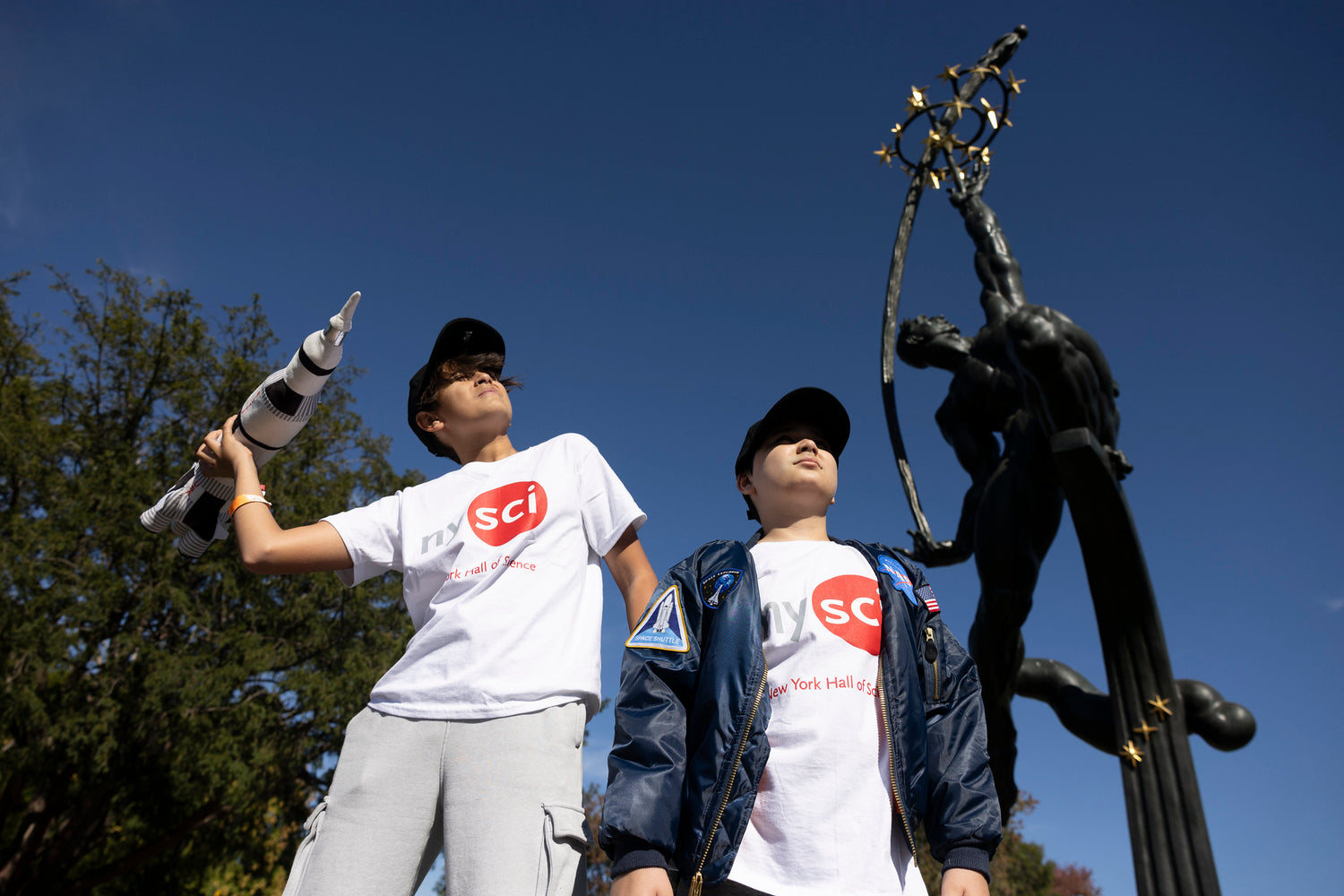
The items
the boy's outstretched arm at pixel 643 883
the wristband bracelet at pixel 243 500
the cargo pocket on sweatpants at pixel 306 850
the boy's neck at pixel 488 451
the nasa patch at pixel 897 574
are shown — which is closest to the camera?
the boy's outstretched arm at pixel 643 883

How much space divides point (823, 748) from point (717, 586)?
440 millimetres

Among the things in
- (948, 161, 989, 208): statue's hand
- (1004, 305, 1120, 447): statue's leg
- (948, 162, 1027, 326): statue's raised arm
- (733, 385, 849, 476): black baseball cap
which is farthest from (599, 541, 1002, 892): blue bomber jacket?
(948, 161, 989, 208): statue's hand

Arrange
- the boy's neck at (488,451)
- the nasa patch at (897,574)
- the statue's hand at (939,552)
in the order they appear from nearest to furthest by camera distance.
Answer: the nasa patch at (897,574), the boy's neck at (488,451), the statue's hand at (939,552)

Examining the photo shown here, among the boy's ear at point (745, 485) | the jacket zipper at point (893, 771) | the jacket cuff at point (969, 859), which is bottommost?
the jacket cuff at point (969, 859)

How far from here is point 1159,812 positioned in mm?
5562

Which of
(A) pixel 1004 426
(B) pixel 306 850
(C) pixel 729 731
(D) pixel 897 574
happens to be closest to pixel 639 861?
(C) pixel 729 731

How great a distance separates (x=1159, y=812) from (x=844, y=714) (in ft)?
15.3

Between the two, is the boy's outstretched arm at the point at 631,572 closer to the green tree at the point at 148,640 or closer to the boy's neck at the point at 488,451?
the boy's neck at the point at 488,451

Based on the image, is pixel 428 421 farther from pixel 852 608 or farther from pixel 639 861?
pixel 639 861

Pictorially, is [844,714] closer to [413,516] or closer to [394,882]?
[394,882]

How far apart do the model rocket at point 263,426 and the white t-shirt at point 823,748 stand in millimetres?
1446

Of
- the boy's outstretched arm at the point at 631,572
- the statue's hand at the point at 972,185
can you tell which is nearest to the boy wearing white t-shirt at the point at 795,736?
the boy's outstretched arm at the point at 631,572

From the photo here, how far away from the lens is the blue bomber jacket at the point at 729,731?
5.97ft

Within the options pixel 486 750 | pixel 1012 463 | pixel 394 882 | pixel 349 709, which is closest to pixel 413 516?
pixel 486 750
